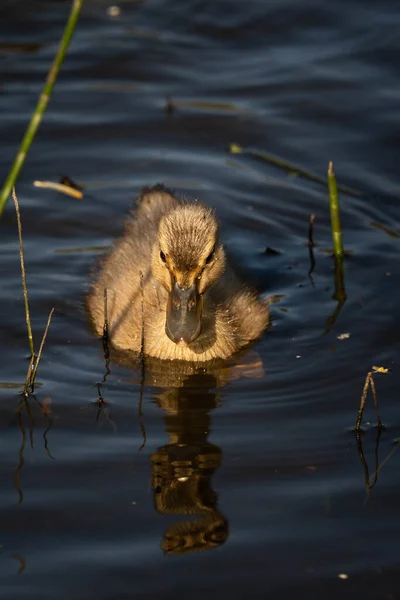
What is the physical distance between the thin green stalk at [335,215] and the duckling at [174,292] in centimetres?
76

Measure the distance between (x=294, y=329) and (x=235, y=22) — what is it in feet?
19.2

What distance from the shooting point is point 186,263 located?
6340 millimetres

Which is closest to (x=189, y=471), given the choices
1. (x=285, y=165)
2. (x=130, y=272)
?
(x=130, y=272)

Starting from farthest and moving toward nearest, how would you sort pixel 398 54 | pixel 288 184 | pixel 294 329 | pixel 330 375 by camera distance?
pixel 398 54, pixel 288 184, pixel 294 329, pixel 330 375

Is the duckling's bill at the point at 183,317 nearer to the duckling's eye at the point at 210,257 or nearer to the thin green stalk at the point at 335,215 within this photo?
the duckling's eye at the point at 210,257

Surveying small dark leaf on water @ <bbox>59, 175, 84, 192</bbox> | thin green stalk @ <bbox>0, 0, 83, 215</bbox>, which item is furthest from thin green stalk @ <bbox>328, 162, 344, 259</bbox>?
thin green stalk @ <bbox>0, 0, 83, 215</bbox>

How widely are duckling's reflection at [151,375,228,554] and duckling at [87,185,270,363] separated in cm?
33

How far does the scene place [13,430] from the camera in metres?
5.90

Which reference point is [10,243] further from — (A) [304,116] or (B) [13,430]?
(A) [304,116]

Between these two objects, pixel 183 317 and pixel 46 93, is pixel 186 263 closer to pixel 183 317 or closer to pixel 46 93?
pixel 183 317

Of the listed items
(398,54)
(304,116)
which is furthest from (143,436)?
(398,54)

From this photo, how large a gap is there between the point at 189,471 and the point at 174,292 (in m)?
1.21

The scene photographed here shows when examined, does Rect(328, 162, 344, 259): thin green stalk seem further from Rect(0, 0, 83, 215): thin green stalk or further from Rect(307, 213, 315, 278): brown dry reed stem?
Rect(0, 0, 83, 215): thin green stalk

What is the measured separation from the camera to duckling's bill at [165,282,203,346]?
6.37 m
